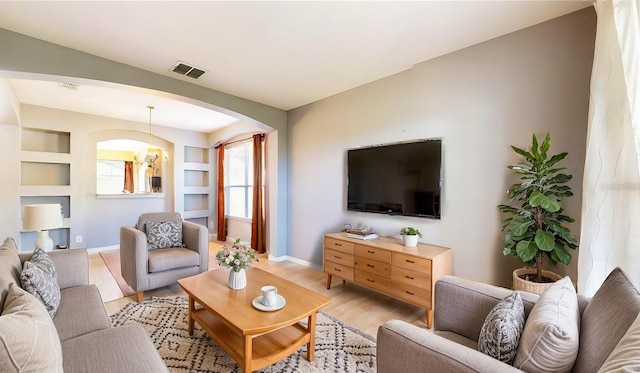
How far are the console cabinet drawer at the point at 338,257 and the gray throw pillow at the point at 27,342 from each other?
2.36 meters


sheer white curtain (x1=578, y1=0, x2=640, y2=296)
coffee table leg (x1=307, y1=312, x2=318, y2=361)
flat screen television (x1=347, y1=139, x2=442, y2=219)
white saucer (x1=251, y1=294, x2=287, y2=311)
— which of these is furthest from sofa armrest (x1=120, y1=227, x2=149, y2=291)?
sheer white curtain (x1=578, y1=0, x2=640, y2=296)

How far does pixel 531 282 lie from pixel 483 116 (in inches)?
56.1

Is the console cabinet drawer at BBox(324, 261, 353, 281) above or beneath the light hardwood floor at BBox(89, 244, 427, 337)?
above

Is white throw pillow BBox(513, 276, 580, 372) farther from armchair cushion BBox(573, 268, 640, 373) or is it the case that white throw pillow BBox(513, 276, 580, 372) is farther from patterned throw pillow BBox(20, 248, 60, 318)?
patterned throw pillow BBox(20, 248, 60, 318)

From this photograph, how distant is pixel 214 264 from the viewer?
4.12 metres

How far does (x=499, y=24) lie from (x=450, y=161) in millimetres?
1175

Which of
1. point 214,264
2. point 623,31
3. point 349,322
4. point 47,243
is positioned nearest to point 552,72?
point 623,31

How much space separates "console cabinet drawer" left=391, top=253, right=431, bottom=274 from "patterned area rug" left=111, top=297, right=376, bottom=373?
692mm

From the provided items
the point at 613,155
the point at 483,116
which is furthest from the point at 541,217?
Result: the point at 483,116

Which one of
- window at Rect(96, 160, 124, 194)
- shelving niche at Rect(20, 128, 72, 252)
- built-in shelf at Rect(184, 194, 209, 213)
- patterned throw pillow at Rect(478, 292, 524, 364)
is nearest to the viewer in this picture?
patterned throw pillow at Rect(478, 292, 524, 364)

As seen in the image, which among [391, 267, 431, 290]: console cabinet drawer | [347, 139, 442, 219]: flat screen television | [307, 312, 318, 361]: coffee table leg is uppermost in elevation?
[347, 139, 442, 219]: flat screen television

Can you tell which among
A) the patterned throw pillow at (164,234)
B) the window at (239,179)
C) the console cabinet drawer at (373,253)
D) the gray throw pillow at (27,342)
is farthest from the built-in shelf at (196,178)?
the gray throw pillow at (27,342)

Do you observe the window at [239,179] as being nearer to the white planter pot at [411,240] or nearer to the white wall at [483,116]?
the white wall at [483,116]

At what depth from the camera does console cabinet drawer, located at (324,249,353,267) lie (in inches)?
116
